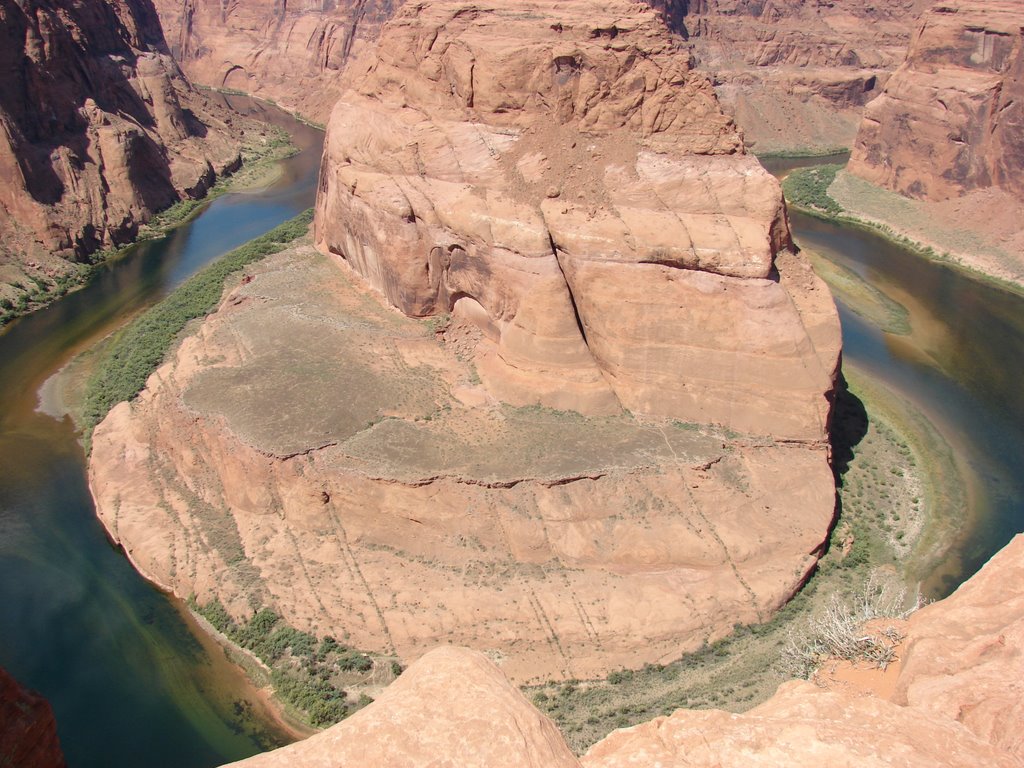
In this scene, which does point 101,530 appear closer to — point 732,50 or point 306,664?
point 306,664

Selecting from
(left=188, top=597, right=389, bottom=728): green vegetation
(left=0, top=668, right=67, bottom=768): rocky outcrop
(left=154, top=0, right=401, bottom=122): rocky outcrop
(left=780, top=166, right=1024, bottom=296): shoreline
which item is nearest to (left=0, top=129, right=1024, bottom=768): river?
(left=188, top=597, right=389, bottom=728): green vegetation

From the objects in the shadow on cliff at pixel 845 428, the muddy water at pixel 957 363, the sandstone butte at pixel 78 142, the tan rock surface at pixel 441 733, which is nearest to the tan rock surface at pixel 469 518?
the shadow on cliff at pixel 845 428

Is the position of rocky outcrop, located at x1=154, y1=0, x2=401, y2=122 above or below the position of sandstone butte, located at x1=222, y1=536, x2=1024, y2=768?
above

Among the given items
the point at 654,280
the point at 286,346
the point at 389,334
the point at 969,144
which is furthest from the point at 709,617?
the point at 969,144

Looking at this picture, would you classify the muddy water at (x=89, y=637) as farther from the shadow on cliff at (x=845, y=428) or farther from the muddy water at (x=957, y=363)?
the muddy water at (x=957, y=363)

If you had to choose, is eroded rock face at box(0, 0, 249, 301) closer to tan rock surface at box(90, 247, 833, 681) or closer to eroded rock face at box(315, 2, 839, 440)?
eroded rock face at box(315, 2, 839, 440)

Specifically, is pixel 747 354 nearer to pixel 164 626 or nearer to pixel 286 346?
pixel 286 346
